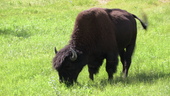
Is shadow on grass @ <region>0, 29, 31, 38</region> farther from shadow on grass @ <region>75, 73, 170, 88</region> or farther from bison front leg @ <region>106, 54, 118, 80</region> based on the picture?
shadow on grass @ <region>75, 73, 170, 88</region>

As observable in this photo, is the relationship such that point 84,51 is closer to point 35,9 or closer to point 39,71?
point 39,71

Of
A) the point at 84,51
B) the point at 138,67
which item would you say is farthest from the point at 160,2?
the point at 84,51

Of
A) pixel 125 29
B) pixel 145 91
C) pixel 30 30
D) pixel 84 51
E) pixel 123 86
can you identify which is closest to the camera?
pixel 145 91

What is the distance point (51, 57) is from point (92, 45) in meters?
3.96

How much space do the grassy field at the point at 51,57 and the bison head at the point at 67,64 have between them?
28 centimetres

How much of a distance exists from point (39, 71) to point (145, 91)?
4185mm

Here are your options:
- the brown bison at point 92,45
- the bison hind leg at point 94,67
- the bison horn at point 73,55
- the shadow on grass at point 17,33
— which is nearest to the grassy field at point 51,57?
the shadow on grass at point 17,33

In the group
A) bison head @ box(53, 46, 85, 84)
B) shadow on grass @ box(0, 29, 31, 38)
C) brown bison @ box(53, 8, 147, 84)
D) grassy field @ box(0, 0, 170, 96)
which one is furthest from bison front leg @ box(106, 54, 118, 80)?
shadow on grass @ box(0, 29, 31, 38)

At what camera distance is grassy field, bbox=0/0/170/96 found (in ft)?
Result: 25.4

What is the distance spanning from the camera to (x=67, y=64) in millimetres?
8070

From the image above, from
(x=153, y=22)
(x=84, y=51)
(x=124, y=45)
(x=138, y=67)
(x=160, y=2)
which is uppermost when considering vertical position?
(x=84, y=51)

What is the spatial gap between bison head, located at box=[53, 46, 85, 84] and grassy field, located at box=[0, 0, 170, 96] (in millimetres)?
281

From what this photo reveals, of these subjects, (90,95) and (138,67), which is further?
(138,67)

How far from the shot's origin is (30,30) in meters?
19.7
